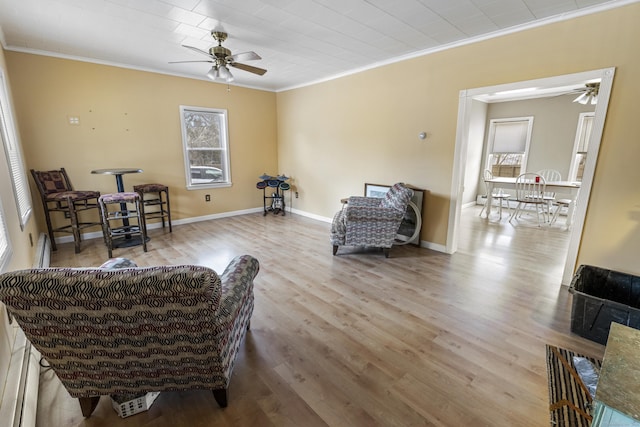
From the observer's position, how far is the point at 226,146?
567cm

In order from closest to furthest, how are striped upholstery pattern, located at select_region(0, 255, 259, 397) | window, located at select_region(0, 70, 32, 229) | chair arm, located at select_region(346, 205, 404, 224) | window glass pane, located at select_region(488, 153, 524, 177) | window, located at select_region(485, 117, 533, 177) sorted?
striped upholstery pattern, located at select_region(0, 255, 259, 397) → window, located at select_region(0, 70, 32, 229) → chair arm, located at select_region(346, 205, 404, 224) → window, located at select_region(485, 117, 533, 177) → window glass pane, located at select_region(488, 153, 524, 177)

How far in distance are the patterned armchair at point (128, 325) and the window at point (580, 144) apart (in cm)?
751

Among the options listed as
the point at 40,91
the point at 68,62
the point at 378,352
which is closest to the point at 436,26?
the point at 378,352

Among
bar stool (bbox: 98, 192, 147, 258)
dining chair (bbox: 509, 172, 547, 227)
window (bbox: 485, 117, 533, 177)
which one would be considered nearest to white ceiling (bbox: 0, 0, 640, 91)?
bar stool (bbox: 98, 192, 147, 258)

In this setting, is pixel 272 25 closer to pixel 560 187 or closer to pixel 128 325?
pixel 128 325

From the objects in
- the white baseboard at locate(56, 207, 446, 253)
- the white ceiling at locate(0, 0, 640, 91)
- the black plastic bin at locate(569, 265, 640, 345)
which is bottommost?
the white baseboard at locate(56, 207, 446, 253)

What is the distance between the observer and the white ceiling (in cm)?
250

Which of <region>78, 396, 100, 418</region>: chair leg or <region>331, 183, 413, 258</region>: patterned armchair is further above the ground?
<region>331, 183, 413, 258</region>: patterned armchair

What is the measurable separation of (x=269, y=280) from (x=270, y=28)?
2660 millimetres

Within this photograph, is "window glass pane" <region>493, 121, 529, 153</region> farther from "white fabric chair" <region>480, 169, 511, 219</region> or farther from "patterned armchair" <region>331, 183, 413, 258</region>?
"patterned armchair" <region>331, 183, 413, 258</region>

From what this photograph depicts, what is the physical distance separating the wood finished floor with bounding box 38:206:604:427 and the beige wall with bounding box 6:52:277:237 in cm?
136

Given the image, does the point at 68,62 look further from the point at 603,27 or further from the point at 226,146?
the point at 603,27

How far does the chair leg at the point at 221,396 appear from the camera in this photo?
1.52 metres

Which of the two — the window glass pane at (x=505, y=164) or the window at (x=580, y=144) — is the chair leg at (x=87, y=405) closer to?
the window at (x=580, y=144)
